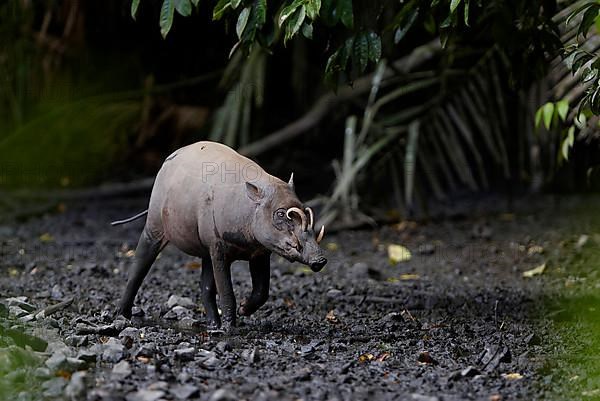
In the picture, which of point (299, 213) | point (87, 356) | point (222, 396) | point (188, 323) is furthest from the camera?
point (188, 323)

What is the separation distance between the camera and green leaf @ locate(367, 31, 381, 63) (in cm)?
387

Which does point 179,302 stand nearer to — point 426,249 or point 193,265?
point 193,265

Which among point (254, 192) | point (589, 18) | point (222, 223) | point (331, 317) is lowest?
point (331, 317)

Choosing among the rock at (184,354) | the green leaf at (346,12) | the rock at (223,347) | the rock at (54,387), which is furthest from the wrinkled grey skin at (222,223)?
the rock at (54,387)

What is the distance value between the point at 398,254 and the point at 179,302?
206 cm

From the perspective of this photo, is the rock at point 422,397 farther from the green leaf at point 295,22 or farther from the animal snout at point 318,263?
the green leaf at point 295,22

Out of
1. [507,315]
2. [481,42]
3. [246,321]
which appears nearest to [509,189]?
[481,42]

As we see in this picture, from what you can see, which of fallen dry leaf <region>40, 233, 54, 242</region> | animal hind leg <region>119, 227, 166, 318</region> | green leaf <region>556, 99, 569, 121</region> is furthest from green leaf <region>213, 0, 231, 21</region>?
fallen dry leaf <region>40, 233, 54, 242</region>

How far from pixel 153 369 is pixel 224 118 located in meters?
4.57

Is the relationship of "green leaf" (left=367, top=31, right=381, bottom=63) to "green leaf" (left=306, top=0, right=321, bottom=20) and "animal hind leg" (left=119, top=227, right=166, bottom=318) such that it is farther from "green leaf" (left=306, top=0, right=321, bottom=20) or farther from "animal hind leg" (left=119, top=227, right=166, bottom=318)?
"animal hind leg" (left=119, top=227, right=166, bottom=318)

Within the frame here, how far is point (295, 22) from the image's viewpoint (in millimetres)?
3490

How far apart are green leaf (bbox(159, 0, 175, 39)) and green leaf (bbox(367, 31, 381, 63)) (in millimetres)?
765

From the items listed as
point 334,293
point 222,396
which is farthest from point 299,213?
point 334,293

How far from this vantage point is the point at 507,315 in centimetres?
450
